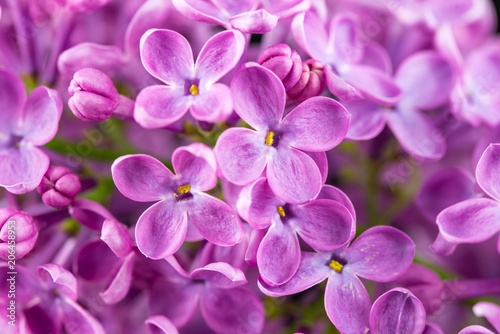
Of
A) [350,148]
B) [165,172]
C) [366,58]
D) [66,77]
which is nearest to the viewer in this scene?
[165,172]

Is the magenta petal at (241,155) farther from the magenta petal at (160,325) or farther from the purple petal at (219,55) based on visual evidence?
the magenta petal at (160,325)

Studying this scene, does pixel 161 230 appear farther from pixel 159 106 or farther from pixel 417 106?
pixel 417 106

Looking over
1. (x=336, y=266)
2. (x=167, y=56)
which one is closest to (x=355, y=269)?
(x=336, y=266)

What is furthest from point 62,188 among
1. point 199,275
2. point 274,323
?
point 274,323

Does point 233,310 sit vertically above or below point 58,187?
below

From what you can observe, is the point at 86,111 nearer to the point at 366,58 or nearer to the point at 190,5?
→ the point at 190,5
